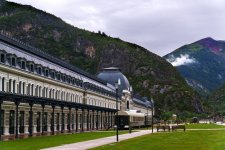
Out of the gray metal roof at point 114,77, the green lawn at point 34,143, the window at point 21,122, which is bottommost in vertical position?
the green lawn at point 34,143

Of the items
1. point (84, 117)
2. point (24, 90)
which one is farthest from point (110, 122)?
point (24, 90)

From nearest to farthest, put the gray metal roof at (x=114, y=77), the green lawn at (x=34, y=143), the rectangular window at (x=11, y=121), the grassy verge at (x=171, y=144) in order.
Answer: the grassy verge at (x=171, y=144) → the green lawn at (x=34, y=143) → the rectangular window at (x=11, y=121) → the gray metal roof at (x=114, y=77)

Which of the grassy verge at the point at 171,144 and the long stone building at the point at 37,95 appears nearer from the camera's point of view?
the grassy verge at the point at 171,144

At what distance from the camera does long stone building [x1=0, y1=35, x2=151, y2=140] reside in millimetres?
59375

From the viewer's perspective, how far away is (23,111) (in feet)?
211

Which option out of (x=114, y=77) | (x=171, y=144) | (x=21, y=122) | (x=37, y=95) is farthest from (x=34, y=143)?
(x=114, y=77)

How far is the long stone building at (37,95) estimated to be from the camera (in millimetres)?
59375

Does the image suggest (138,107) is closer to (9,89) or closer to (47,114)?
(47,114)

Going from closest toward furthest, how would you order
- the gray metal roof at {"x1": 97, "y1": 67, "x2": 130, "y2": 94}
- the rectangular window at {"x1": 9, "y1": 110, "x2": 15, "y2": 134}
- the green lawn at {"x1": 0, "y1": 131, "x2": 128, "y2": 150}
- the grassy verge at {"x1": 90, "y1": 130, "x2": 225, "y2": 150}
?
the grassy verge at {"x1": 90, "y1": 130, "x2": 225, "y2": 150} < the green lawn at {"x1": 0, "y1": 131, "x2": 128, "y2": 150} < the rectangular window at {"x1": 9, "y1": 110, "x2": 15, "y2": 134} < the gray metal roof at {"x1": 97, "y1": 67, "x2": 130, "y2": 94}

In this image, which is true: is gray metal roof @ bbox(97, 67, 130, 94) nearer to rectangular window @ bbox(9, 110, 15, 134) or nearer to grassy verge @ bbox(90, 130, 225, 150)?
rectangular window @ bbox(9, 110, 15, 134)

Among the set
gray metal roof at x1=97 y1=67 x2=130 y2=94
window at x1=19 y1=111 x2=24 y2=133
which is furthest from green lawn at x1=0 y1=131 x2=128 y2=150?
gray metal roof at x1=97 y1=67 x2=130 y2=94

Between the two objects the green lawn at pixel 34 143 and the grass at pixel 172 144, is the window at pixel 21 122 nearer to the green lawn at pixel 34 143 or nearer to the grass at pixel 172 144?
the green lawn at pixel 34 143

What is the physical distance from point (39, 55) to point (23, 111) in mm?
19137

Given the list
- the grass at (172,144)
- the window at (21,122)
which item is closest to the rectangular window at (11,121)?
the window at (21,122)
